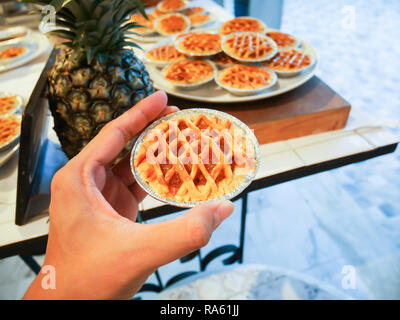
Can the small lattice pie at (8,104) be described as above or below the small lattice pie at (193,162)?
below

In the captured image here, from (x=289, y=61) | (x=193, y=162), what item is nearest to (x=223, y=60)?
(x=289, y=61)

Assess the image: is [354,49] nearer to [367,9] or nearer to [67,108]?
[367,9]

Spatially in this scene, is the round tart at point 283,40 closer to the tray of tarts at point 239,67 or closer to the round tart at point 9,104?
the tray of tarts at point 239,67

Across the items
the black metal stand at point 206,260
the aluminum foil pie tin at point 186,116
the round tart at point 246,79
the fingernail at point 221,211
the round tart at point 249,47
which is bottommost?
the black metal stand at point 206,260

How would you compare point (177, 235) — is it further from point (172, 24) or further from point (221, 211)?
point (172, 24)

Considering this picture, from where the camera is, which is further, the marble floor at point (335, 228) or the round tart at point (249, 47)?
the marble floor at point (335, 228)

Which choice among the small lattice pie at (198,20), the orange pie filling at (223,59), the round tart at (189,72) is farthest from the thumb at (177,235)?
the small lattice pie at (198,20)

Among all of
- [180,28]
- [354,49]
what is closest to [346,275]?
[180,28]
